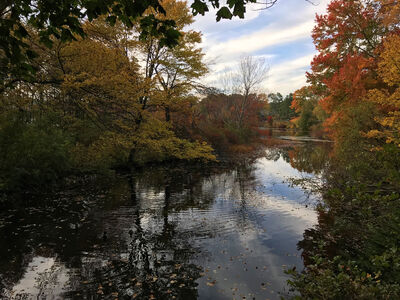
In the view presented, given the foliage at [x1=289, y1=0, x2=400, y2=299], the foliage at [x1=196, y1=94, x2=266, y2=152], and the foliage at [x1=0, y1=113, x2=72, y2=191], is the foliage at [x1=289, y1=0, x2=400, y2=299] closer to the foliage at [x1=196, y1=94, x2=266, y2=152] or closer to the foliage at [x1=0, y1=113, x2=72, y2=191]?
the foliage at [x1=196, y1=94, x2=266, y2=152]

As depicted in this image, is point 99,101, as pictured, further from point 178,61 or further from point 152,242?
point 178,61

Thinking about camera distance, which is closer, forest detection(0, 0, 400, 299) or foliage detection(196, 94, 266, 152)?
forest detection(0, 0, 400, 299)

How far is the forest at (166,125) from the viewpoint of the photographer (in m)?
3.76

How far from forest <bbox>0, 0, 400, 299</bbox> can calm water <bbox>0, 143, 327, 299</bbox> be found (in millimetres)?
120

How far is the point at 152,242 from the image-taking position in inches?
285

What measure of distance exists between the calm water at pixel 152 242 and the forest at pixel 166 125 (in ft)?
0.39

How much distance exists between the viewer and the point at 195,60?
1706cm

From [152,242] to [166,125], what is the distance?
813 centimetres

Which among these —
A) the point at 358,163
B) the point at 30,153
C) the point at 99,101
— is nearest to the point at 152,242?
the point at 99,101

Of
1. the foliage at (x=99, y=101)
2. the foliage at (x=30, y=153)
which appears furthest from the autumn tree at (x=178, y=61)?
the foliage at (x=30, y=153)

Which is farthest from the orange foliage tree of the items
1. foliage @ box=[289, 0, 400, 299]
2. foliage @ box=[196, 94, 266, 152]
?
foliage @ box=[196, 94, 266, 152]

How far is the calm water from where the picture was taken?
525cm

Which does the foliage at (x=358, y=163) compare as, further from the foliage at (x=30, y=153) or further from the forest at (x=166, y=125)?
the foliage at (x=30, y=153)

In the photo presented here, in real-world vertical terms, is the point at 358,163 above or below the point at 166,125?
below
